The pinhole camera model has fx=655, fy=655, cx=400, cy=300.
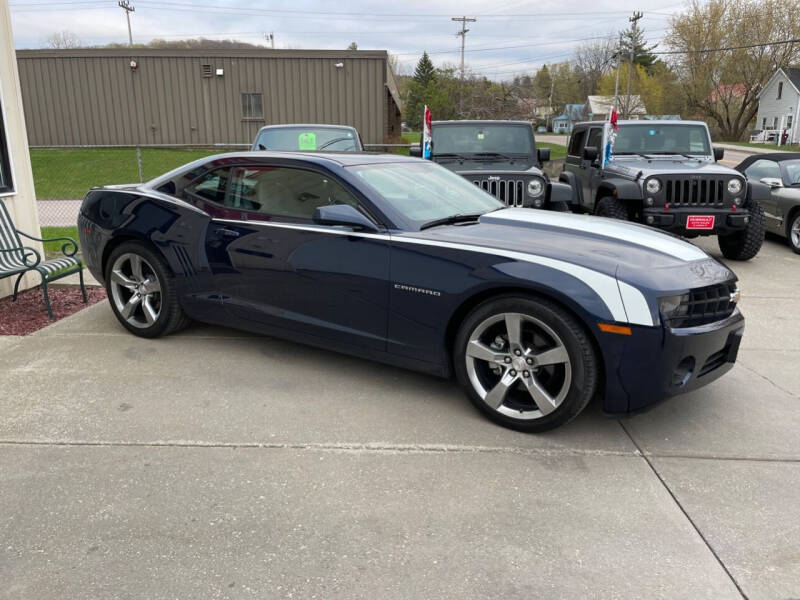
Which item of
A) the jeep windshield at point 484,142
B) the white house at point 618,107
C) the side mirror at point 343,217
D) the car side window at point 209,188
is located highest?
the white house at point 618,107

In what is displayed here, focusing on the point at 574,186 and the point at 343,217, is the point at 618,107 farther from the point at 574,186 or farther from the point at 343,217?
the point at 343,217

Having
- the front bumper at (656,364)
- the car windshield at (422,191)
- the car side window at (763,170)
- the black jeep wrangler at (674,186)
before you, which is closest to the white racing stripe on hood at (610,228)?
the car windshield at (422,191)

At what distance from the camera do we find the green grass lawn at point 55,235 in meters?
8.53

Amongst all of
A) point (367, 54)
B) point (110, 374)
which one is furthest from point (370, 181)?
point (367, 54)

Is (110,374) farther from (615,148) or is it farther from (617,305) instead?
(615,148)

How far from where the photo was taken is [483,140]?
32.0 feet

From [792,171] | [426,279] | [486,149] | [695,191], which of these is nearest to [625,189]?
[695,191]

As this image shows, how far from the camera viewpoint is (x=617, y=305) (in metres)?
3.28

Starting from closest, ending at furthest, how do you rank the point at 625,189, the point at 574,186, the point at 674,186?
the point at 674,186 < the point at 625,189 < the point at 574,186

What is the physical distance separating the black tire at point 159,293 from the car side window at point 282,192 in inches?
31.1

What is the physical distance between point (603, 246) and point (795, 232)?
7.75 m

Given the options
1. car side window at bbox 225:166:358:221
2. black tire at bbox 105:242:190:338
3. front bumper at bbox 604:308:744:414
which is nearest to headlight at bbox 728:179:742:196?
front bumper at bbox 604:308:744:414

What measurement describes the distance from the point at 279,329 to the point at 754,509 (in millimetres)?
2977

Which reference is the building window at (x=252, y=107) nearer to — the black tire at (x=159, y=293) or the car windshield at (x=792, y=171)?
the car windshield at (x=792, y=171)
